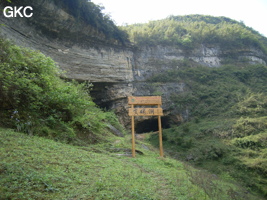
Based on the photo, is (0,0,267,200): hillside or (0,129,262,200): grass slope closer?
(0,129,262,200): grass slope

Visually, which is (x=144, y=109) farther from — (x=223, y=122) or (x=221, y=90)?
(x=221, y=90)

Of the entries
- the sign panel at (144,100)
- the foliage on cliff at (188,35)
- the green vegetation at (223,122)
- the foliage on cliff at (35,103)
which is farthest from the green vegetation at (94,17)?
the sign panel at (144,100)

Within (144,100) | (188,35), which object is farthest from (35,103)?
(188,35)

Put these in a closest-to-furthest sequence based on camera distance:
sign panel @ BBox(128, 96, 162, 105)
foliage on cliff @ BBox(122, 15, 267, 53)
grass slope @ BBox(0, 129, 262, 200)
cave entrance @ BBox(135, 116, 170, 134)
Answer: grass slope @ BBox(0, 129, 262, 200)
sign panel @ BBox(128, 96, 162, 105)
cave entrance @ BBox(135, 116, 170, 134)
foliage on cliff @ BBox(122, 15, 267, 53)

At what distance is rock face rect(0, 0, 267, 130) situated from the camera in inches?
567

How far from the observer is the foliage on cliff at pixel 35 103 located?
5540 millimetres

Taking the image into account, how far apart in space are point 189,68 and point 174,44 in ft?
13.6

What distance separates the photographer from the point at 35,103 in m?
6.07

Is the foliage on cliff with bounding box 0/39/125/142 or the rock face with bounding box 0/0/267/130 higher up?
the rock face with bounding box 0/0/267/130

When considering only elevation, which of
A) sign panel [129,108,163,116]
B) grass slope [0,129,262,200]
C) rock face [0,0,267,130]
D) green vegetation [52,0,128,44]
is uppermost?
green vegetation [52,0,128,44]

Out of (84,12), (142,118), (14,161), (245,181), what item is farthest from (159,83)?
(14,161)

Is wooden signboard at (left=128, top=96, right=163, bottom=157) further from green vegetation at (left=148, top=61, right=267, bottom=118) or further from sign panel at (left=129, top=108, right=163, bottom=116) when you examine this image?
green vegetation at (left=148, top=61, right=267, bottom=118)

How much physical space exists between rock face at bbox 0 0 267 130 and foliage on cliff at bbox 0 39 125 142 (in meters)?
5.83

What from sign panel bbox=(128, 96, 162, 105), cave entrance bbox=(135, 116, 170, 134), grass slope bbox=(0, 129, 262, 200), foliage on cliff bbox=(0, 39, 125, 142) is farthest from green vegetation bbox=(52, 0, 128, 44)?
grass slope bbox=(0, 129, 262, 200)
